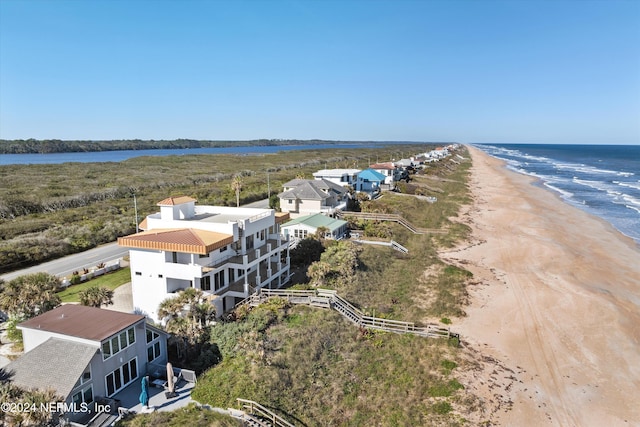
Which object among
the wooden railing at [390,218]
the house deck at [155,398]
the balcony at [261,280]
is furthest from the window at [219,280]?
the wooden railing at [390,218]

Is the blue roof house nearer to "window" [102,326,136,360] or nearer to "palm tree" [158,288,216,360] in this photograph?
"palm tree" [158,288,216,360]

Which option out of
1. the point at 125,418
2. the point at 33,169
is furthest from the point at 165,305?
the point at 33,169

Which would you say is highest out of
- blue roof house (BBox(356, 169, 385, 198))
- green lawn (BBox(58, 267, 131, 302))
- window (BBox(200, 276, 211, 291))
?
blue roof house (BBox(356, 169, 385, 198))

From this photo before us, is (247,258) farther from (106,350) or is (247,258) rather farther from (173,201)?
(106,350)

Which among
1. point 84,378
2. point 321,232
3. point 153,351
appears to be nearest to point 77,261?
point 153,351

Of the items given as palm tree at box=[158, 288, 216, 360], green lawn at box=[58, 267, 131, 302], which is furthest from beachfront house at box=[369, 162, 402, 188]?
palm tree at box=[158, 288, 216, 360]

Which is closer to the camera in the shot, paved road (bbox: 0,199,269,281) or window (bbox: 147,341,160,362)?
window (bbox: 147,341,160,362)

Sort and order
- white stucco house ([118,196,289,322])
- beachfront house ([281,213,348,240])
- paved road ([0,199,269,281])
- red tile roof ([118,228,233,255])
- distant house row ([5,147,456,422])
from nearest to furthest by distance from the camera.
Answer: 1. distant house row ([5,147,456,422])
2. red tile roof ([118,228,233,255])
3. white stucco house ([118,196,289,322])
4. paved road ([0,199,269,281])
5. beachfront house ([281,213,348,240])
